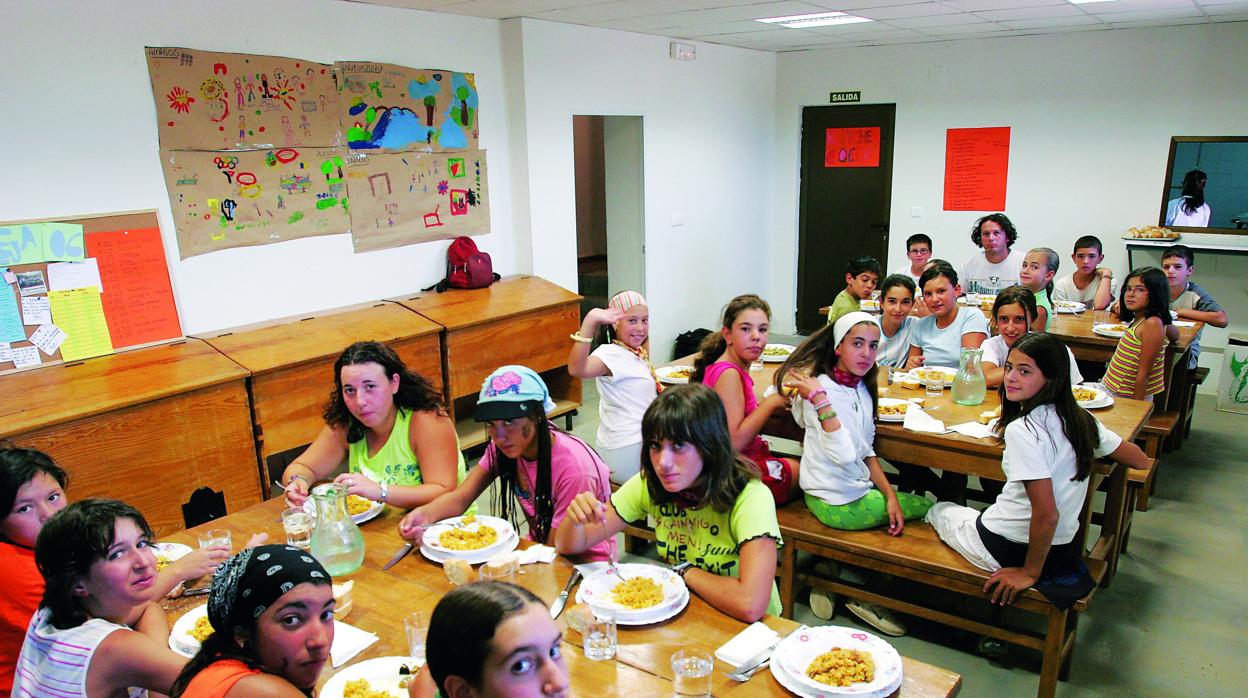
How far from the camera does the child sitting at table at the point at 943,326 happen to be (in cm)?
414

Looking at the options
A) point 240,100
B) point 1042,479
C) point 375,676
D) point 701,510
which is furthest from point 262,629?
point 240,100

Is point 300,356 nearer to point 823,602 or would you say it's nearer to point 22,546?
point 22,546

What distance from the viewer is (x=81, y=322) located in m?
3.95

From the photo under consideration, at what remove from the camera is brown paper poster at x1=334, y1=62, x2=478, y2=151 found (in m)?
5.00

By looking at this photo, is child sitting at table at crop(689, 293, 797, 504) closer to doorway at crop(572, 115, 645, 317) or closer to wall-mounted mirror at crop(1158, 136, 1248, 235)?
doorway at crop(572, 115, 645, 317)

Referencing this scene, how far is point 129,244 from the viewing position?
412 cm

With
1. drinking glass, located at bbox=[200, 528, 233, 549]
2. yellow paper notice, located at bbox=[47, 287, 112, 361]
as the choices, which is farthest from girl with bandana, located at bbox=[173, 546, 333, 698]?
yellow paper notice, located at bbox=[47, 287, 112, 361]

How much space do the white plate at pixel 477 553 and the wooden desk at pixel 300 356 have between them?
2128 mm

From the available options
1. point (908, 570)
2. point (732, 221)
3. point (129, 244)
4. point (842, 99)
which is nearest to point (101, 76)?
point (129, 244)

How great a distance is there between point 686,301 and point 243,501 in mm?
4531

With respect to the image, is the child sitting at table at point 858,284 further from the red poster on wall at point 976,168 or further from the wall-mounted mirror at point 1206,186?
the wall-mounted mirror at point 1206,186

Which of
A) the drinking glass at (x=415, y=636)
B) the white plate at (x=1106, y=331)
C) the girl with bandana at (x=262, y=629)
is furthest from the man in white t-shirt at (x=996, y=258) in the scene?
the girl with bandana at (x=262, y=629)

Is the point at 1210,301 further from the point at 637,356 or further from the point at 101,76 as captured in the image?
the point at 101,76

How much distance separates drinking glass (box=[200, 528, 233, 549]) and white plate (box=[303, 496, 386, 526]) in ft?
0.76
